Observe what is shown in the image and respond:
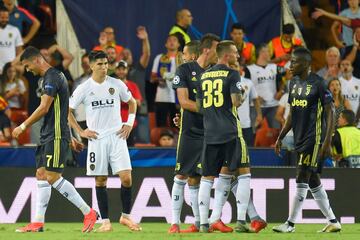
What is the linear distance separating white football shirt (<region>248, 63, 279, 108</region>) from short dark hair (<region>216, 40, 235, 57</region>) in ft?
20.9

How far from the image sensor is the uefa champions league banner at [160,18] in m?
20.6

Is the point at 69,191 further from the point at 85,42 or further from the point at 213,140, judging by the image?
the point at 85,42

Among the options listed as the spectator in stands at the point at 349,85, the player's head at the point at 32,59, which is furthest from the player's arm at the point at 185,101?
the spectator in stands at the point at 349,85

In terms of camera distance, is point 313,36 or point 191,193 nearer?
point 191,193

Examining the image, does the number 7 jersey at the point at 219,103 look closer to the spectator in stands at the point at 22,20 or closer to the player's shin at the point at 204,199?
the player's shin at the point at 204,199

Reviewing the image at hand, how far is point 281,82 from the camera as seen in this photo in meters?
A: 20.2

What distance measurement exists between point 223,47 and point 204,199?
1.83 m

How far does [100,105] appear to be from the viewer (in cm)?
1435

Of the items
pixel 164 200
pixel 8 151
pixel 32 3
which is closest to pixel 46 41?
pixel 32 3

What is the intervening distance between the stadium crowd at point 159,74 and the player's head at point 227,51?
214 inches

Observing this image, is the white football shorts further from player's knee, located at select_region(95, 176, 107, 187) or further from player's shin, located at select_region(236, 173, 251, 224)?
player's shin, located at select_region(236, 173, 251, 224)

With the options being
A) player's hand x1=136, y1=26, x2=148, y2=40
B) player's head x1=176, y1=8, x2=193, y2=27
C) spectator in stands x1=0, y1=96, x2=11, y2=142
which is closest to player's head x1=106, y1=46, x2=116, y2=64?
player's hand x1=136, y1=26, x2=148, y2=40

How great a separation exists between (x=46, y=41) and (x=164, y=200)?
5154 millimetres

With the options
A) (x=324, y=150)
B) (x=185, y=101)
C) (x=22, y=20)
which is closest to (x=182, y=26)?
(x=22, y=20)
